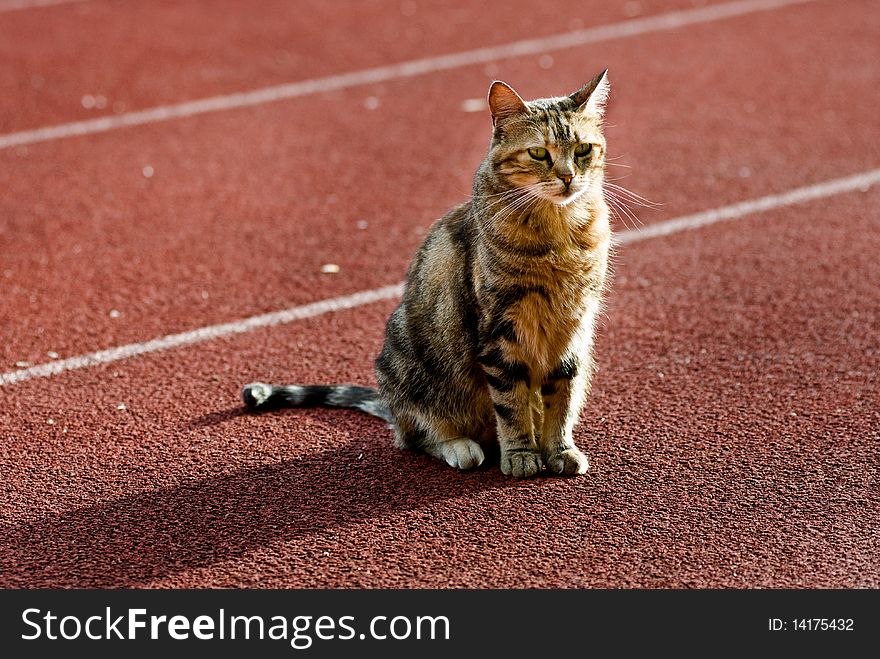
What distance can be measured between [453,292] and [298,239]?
93.3 inches

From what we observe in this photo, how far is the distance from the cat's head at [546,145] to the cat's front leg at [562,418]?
0.62 metres

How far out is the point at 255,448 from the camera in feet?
14.5

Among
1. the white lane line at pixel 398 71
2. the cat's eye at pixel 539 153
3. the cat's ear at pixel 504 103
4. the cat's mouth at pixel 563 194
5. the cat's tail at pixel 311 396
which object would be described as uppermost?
the white lane line at pixel 398 71

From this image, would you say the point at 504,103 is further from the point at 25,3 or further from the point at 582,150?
the point at 25,3

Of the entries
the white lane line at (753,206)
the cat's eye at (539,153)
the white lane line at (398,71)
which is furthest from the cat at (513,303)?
the white lane line at (398,71)

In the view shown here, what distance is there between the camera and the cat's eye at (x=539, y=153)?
152 inches

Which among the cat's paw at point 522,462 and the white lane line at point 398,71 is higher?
the white lane line at point 398,71

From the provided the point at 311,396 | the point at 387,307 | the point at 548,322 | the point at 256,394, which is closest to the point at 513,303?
the point at 548,322

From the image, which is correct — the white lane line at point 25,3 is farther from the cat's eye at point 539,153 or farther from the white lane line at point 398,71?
the cat's eye at point 539,153

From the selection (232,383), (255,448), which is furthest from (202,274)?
(255,448)

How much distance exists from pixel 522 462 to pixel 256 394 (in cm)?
115

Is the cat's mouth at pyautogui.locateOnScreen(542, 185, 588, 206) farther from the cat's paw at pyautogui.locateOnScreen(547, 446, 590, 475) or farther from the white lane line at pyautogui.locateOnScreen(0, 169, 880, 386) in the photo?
the white lane line at pyautogui.locateOnScreen(0, 169, 880, 386)

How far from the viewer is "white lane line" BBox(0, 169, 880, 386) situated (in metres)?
5.12
